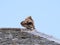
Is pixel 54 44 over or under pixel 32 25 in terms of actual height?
under

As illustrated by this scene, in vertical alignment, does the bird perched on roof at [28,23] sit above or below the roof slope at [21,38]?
above

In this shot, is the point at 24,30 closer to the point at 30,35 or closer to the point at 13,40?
the point at 30,35

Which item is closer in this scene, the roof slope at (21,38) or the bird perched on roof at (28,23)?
the roof slope at (21,38)

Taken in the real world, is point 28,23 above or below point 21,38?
above

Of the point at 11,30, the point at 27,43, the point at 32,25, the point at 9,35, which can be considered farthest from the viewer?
the point at 32,25

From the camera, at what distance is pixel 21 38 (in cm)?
870

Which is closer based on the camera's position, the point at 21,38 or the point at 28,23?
the point at 21,38

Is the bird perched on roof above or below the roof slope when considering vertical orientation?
above

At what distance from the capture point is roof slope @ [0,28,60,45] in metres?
8.33

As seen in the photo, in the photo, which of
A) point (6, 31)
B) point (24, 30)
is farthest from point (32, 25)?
point (6, 31)

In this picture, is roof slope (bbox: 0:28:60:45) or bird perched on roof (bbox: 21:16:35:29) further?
bird perched on roof (bbox: 21:16:35:29)

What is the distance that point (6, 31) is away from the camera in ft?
30.5

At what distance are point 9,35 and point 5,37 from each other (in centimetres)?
20

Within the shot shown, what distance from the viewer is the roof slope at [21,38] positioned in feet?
27.3
